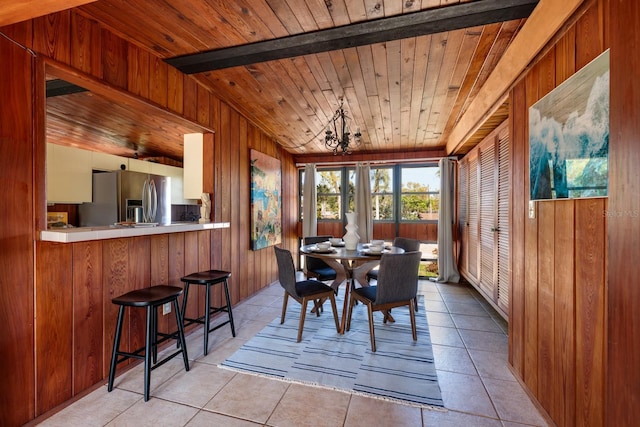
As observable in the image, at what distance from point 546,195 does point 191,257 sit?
2.94m

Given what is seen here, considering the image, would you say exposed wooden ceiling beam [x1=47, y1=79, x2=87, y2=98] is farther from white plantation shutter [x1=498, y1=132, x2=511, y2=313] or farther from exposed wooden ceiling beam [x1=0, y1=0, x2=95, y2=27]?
white plantation shutter [x1=498, y1=132, x2=511, y2=313]

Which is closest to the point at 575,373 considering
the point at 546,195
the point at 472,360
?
the point at 546,195

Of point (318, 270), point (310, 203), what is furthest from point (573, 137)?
point (310, 203)

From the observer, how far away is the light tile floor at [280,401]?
164 centimetres

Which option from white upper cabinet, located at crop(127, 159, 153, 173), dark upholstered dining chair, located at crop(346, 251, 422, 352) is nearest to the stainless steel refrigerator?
white upper cabinet, located at crop(127, 159, 153, 173)

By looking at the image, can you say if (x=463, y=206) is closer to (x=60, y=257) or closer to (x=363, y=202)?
(x=363, y=202)

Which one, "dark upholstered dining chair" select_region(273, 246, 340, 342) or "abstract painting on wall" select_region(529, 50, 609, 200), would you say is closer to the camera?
"abstract painting on wall" select_region(529, 50, 609, 200)

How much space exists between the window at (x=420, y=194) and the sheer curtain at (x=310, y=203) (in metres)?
1.66

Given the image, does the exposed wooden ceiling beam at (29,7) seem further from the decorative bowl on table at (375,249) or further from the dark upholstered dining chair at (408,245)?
the dark upholstered dining chair at (408,245)

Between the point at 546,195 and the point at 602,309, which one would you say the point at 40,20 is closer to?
the point at 546,195

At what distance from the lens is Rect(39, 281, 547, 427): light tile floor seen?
164 centimetres

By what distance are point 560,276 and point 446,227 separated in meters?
3.29

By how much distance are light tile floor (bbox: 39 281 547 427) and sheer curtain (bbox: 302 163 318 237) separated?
121 inches

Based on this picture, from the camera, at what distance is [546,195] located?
158cm
